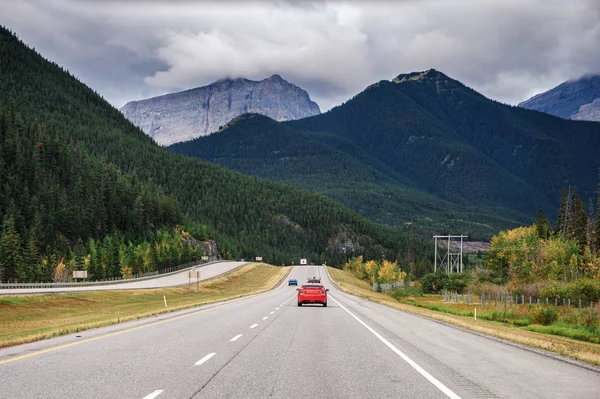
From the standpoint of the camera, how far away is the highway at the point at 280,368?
9281 mm

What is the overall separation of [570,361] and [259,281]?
103 metres

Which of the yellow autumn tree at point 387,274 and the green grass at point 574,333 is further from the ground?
the green grass at point 574,333

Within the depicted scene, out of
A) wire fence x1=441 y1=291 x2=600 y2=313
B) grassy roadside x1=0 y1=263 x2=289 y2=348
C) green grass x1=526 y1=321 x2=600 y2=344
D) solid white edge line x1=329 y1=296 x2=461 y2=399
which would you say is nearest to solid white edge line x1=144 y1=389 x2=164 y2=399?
solid white edge line x1=329 y1=296 x2=461 y2=399

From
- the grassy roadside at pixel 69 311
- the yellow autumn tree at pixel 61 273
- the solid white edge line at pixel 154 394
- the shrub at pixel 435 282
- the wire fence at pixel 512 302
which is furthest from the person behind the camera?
the shrub at pixel 435 282

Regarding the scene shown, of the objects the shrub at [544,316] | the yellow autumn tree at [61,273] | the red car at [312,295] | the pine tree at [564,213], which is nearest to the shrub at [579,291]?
the shrub at [544,316]

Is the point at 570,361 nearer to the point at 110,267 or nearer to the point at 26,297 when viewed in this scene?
the point at 26,297

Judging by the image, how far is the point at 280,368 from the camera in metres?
11.6

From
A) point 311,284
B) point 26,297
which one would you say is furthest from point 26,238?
point 311,284

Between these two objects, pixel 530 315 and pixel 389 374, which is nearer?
pixel 389 374

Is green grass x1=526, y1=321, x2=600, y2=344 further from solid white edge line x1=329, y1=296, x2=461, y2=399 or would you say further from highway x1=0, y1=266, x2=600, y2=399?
solid white edge line x1=329, y1=296, x2=461, y2=399

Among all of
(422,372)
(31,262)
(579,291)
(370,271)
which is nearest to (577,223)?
(579,291)

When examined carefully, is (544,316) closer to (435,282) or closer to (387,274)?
(435,282)

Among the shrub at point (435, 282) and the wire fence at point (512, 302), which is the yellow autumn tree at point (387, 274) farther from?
the wire fence at point (512, 302)

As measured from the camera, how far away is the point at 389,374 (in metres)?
11.1
